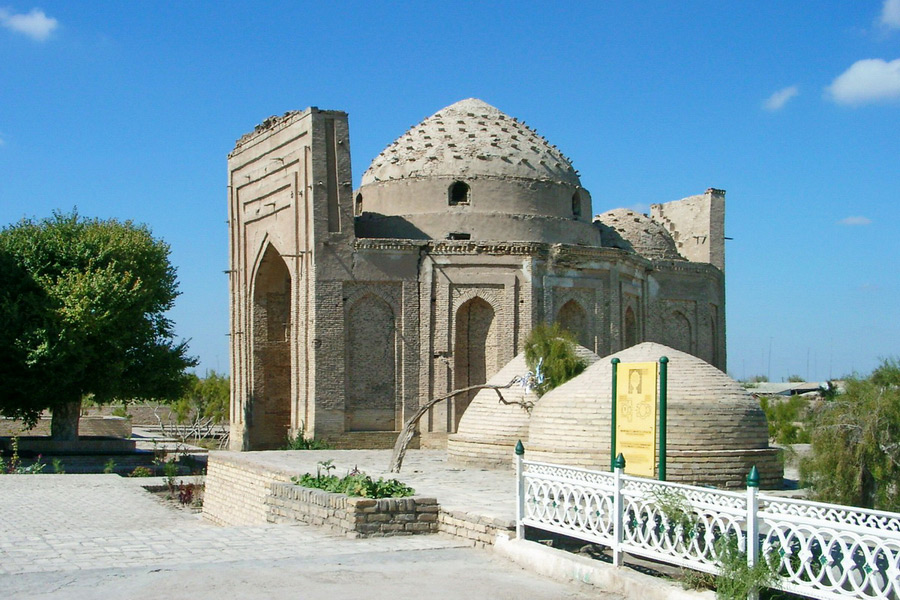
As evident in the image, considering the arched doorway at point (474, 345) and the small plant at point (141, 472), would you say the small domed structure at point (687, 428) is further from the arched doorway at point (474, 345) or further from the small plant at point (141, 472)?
the small plant at point (141, 472)

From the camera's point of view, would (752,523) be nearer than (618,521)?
Yes

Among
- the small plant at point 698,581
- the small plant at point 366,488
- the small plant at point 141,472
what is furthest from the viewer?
the small plant at point 141,472

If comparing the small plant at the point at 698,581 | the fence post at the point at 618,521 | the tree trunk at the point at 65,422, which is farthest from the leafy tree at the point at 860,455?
the tree trunk at the point at 65,422

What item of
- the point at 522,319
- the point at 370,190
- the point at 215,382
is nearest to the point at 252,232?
the point at 370,190

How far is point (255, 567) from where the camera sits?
9320 mm

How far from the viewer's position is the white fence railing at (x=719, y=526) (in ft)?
21.9

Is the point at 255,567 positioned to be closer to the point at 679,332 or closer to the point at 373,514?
the point at 373,514

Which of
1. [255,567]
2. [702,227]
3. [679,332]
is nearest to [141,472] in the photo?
[679,332]

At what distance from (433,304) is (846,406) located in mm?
10831

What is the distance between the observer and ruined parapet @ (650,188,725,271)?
3269 centimetres

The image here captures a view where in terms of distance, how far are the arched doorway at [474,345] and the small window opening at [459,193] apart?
311cm

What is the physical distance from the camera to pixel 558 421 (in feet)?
54.6

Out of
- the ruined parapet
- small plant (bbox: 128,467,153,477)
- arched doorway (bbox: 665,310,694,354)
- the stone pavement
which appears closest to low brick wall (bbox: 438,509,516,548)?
the stone pavement

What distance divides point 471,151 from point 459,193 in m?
1.26
